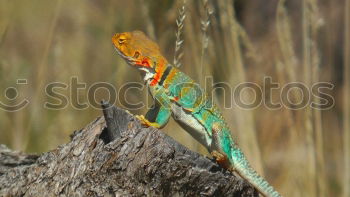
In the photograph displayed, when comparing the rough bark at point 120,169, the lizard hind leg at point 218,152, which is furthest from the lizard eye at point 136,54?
the rough bark at point 120,169

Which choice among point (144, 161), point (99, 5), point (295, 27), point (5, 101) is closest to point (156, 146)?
point (144, 161)

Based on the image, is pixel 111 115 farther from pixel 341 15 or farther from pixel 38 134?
pixel 341 15

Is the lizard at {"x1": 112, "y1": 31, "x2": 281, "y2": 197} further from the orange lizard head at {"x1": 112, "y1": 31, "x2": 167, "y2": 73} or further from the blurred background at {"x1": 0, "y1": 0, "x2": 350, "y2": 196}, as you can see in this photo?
the blurred background at {"x1": 0, "y1": 0, "x2": 350, "y2": 196}

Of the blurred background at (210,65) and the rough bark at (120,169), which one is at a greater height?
the rough bark at (120,169)

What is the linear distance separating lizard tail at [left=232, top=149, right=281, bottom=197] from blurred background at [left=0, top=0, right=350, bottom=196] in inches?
25.2

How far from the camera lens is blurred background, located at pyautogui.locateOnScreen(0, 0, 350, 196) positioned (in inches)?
209

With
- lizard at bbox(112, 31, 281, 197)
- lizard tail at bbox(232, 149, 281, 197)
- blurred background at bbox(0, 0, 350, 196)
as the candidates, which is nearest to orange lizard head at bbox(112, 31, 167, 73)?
lizard at bbox(112, 31, 281, 197)

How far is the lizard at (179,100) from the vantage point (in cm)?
452

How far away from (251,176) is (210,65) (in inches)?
75.8

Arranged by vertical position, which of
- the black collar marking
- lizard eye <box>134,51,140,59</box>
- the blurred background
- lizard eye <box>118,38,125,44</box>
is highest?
lizard eye <box>118,38,125,44</box>

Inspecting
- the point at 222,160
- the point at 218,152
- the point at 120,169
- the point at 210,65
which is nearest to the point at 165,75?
the point at 218,152

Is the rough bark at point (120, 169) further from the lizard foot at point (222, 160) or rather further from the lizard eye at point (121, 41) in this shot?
the lizard eye at point (121, 41)

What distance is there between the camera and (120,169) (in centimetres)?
339

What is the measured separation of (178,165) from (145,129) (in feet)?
0.81
